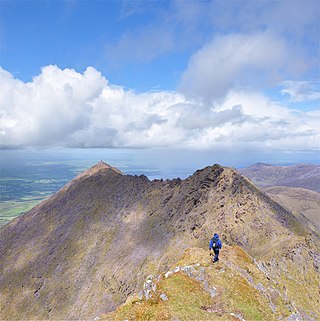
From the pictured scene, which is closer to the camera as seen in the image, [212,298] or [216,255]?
[212,298]

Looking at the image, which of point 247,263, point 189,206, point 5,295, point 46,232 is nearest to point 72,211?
point 46,232

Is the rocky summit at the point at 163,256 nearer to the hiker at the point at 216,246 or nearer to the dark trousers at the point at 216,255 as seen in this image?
the dark trousers at the point at 216,255

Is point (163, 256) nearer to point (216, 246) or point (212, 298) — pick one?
point (216, 246)

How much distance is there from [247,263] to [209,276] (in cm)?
1244

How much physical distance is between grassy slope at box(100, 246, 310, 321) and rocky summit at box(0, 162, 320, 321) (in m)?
0.16

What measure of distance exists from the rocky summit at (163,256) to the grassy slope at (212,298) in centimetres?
16

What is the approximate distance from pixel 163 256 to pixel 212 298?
86.4 m

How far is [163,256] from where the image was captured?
122m

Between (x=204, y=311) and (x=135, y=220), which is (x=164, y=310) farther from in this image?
(x=135, y=220)

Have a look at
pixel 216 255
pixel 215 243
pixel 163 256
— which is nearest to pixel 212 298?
pixel 216 255

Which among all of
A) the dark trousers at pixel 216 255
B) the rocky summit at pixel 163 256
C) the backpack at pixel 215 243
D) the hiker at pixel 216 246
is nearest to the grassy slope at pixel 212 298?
the rocky summit at pixel 163 256

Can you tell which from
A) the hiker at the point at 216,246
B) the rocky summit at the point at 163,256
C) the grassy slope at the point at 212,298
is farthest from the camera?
the hiker at the point at 216,246

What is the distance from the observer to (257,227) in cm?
11400

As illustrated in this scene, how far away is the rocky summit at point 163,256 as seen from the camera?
39.4 metres
